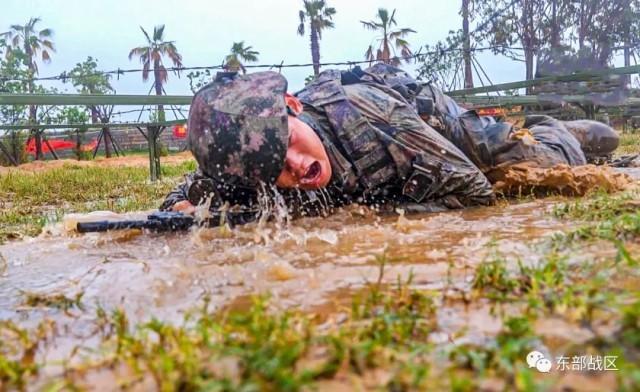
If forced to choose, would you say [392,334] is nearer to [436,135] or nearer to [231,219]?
[231,219]

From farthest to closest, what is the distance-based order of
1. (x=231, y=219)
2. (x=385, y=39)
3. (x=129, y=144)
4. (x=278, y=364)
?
(x=385, y=39), (x=129, y=144), (x=231, y=219), (x=278, y=364)

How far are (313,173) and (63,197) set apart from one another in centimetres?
363

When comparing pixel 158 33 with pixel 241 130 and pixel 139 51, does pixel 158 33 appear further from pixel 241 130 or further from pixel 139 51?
pixel 241 130

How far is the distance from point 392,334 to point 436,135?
2408 mm

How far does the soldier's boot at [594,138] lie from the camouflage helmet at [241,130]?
347cm

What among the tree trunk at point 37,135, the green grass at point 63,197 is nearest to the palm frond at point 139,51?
the tree trunk at point 37,135

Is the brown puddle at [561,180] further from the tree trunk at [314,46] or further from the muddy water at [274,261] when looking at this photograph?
the tree trunk at [314,46]

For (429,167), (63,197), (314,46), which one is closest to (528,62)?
(63,197)

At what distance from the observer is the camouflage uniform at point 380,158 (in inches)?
126

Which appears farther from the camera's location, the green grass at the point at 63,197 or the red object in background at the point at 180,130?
the red object in background at the point at 180,130

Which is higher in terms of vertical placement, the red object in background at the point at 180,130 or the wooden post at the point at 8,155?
the red object in background at the point at 180,130

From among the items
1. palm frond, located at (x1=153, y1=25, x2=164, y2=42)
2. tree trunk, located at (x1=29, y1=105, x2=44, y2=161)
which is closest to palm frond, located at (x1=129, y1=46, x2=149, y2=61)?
palm frond, located at (x1=153, y1=25, x2=164, y2=42)

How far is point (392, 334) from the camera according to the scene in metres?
1.06

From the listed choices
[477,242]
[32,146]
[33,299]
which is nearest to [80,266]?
[33,299]
